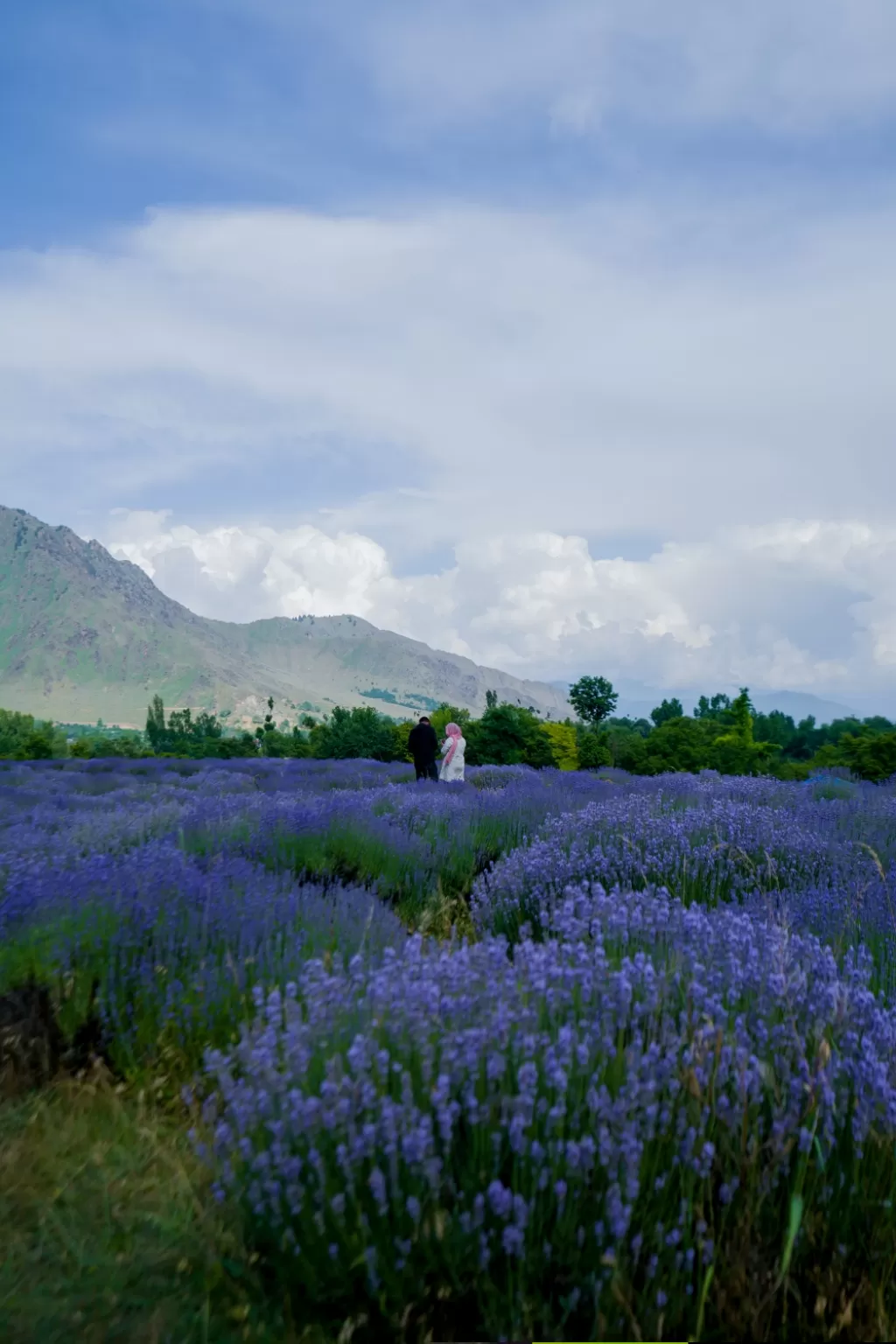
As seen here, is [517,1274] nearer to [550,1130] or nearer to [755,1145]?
[550,1130]

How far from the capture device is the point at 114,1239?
6.79ft

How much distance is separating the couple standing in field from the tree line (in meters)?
5.25

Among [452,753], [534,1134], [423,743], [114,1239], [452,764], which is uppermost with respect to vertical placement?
[423,743]

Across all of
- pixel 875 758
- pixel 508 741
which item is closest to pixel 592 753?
pixel 508 741

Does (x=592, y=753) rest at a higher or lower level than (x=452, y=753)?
higher

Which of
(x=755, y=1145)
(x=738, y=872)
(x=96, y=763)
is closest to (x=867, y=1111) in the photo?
(x=755, y=1145)

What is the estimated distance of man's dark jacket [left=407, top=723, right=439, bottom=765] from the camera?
12.1 meters

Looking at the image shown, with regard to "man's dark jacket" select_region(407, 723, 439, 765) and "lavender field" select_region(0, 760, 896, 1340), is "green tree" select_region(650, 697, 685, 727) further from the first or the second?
"lavender field" select_region(0, 760, 896, 1340)

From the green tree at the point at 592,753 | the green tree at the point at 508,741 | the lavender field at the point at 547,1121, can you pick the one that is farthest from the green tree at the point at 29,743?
the lavender field at the point at 547,1121

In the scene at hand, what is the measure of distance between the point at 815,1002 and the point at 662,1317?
83 centimetres

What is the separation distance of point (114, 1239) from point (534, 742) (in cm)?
1852

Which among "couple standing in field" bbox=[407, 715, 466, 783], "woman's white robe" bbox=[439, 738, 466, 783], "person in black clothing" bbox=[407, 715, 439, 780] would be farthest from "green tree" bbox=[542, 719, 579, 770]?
"woman's white robe" bbox=[439, 738, 466, 783]

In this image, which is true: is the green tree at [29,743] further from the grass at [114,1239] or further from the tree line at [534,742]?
the grass at [114,1239]

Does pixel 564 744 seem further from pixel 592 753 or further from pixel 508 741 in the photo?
pixel 508 741
